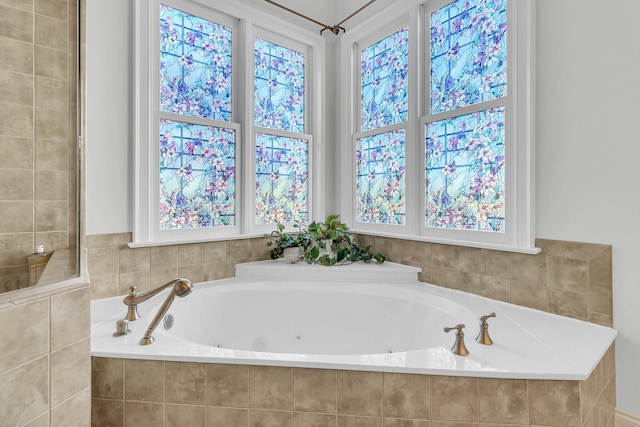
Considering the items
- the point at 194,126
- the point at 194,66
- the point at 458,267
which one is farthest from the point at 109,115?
the point at 458,267

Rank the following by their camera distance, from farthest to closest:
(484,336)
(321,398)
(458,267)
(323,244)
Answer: (323,244) < (458,267) < (484,336) < (321,398)

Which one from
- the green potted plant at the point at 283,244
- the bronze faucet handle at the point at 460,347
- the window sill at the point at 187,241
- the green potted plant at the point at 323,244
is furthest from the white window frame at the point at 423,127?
the window sill at the point at 187,241

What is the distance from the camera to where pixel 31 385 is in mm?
1005

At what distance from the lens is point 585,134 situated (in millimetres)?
1497

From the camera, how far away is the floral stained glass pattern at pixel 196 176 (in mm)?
2131

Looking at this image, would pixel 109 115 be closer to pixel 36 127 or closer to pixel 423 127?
pixel 36 127

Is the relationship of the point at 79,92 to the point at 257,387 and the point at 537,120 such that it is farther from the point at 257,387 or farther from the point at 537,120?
the point at 537,120

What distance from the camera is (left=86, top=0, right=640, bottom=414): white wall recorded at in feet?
4.53

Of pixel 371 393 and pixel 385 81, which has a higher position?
pixel 385 81

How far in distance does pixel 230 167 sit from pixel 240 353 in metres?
1.52

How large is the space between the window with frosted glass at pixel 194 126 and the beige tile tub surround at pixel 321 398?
1.11m

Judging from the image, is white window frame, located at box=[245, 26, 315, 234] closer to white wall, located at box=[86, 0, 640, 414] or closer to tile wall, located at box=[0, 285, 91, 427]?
white wall, located at box=[86, 0, 640, 414]

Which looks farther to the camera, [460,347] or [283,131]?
[283,131]

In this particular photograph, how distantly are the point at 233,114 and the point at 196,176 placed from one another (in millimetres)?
563
